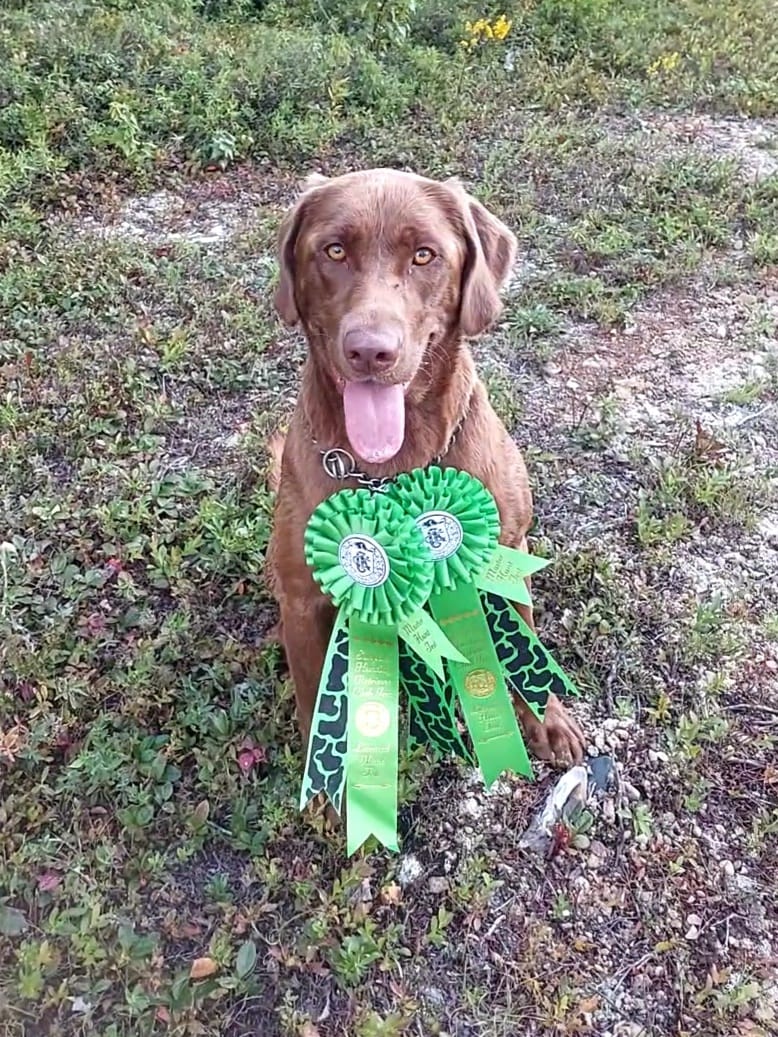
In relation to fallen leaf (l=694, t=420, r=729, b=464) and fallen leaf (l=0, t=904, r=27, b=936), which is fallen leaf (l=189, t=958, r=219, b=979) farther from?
fallen leaf (l=694, t=420, r=729, b=464)

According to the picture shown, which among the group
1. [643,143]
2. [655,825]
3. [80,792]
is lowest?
[80,792]

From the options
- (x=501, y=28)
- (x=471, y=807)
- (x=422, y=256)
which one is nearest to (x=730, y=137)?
(x=501, y=28)

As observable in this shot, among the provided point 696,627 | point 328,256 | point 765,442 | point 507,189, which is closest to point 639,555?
point 696,627

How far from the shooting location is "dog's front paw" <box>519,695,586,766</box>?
2.78 meters

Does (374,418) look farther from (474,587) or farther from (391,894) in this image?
(391,894)

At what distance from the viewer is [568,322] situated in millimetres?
4523

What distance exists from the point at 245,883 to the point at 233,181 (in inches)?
159

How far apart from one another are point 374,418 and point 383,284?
31 cm

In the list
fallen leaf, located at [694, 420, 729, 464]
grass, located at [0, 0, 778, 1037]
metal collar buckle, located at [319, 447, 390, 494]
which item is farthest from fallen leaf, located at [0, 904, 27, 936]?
fallen leaf, located at [694, 420, 729, 464]

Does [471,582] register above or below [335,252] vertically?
below

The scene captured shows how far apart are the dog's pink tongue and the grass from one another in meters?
0.94

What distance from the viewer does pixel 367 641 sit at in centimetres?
245

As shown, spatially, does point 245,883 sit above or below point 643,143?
below

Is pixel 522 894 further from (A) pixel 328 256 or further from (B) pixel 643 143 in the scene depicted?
(B) pixel 643 143
